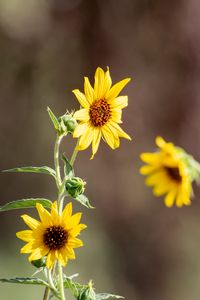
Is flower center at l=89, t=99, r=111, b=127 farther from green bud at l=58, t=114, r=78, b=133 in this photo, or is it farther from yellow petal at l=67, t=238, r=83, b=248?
yellow petal at l=67, t=238, r=83, b=248

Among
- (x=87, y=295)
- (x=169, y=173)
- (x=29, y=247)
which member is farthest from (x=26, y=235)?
(x=169, y=173)

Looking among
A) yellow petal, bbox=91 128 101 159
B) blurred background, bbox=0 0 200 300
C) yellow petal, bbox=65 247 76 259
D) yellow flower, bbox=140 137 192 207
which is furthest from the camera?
blurred background, bbox=0 0 200 300

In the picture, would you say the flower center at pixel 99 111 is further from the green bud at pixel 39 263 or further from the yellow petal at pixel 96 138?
the green bud at pixel 39 263

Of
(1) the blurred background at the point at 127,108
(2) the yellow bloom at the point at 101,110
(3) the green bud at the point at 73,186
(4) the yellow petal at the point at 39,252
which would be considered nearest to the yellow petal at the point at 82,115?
(2) the yellow bloom at the point at 101,110

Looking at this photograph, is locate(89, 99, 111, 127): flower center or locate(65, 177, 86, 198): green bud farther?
locate(89, 99, 111, 127): flower center

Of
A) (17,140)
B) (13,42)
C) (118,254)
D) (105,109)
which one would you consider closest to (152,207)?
(118,254)

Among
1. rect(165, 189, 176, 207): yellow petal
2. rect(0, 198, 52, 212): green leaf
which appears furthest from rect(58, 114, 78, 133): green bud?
rect(165, 189, 176, 207): yellow petal

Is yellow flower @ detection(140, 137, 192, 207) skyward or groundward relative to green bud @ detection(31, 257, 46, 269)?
skyward
